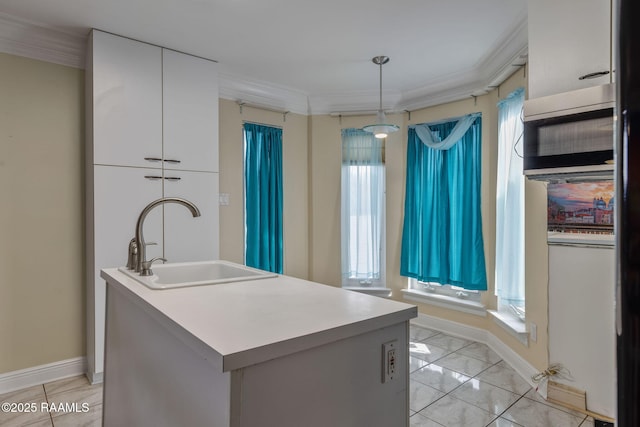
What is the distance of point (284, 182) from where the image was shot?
4.16 meters

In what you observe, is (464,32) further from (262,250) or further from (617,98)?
(617,98)

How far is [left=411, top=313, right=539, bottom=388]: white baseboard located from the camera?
2.72 metres

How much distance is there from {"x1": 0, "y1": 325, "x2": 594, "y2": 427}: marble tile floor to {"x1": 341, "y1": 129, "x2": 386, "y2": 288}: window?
1.31m

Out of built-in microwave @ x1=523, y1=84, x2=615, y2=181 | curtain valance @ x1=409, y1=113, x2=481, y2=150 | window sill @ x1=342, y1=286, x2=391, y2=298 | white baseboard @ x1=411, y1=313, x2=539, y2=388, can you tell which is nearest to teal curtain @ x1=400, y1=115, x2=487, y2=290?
curtain valance @ x1=409, y1=113, x2=481, y2=150

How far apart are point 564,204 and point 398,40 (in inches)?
67.1

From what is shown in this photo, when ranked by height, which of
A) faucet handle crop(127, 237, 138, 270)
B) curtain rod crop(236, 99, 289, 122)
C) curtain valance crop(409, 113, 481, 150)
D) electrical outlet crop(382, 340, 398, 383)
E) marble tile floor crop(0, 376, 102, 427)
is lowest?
marble tile floor crop(0, 376, 102, 427)

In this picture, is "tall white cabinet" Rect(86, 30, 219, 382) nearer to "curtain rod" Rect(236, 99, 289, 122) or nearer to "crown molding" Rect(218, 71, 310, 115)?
"crown molding" Rect(218, 71, 310, 115)

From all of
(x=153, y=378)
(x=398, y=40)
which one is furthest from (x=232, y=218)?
(x=153, y=378)

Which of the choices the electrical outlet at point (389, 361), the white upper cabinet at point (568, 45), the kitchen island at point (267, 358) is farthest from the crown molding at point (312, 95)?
the electrical outlet at point (389, 361)

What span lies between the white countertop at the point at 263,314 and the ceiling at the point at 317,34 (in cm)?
192

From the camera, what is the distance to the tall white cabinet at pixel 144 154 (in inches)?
105

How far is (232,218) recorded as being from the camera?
12.2 feet

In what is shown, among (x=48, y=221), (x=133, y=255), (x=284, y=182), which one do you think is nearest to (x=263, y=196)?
(x=284, y=182)

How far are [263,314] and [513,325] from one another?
2.52 m
